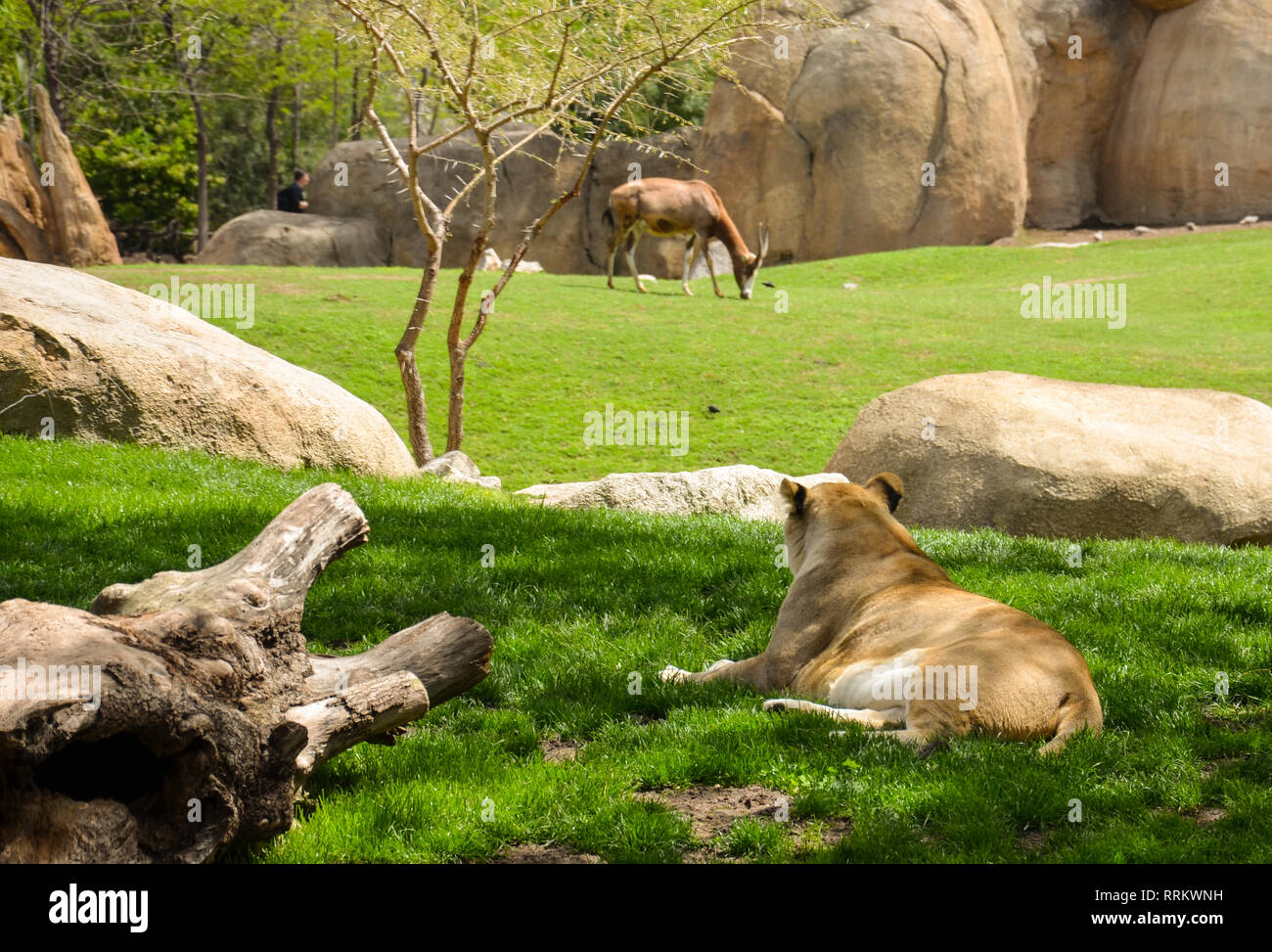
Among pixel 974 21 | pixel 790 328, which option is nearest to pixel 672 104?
pixel 974 21

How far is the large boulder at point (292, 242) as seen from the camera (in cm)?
3209

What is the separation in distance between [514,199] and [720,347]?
698 inches

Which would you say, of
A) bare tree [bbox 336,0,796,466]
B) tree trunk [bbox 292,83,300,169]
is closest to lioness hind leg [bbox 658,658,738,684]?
bare tree [bbox 336,0,796,466]

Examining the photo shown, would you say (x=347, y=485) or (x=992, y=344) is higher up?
(x=992, y=344)

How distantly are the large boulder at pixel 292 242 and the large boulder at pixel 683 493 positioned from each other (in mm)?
22387

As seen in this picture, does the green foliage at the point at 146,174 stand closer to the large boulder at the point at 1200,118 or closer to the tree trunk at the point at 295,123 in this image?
the tree trunk at the point at 295,123

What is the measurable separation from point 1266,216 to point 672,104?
18434 millimetres

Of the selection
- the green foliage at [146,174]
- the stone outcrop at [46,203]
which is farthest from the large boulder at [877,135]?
the green foliage at [146,174]

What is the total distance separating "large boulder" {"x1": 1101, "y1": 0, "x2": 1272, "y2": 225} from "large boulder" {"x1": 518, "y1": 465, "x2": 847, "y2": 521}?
25362 mm

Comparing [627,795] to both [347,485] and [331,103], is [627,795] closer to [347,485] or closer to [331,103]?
[347,485]

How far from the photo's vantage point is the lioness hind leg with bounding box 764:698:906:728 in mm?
5234

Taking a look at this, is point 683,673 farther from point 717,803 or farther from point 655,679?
point 717,803

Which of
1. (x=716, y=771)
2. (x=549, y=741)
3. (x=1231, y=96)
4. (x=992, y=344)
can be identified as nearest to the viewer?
(x=716, y=771)

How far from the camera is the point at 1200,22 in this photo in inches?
1270
